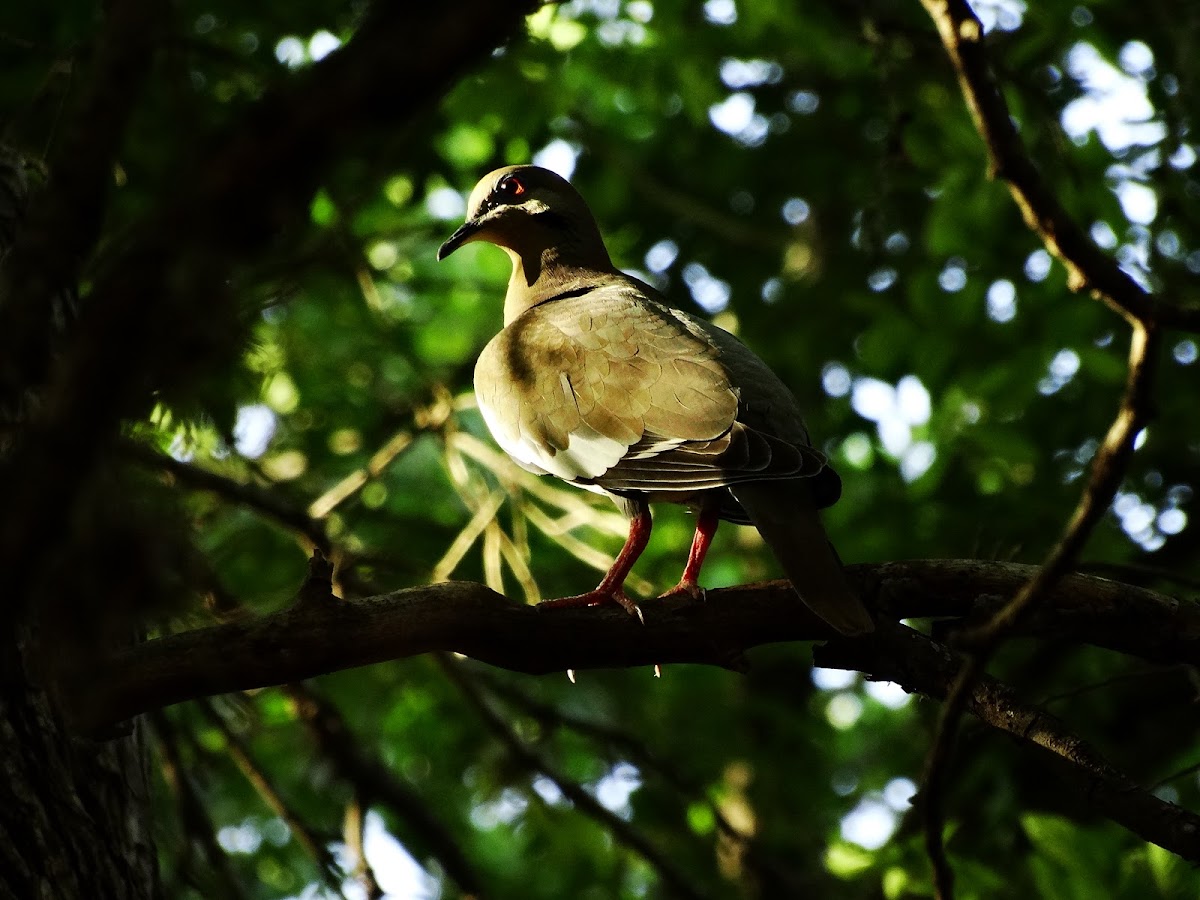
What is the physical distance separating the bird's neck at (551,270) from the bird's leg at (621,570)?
1201 mm

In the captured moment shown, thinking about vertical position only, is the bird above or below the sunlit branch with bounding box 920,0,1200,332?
below

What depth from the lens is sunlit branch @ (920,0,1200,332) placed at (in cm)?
189

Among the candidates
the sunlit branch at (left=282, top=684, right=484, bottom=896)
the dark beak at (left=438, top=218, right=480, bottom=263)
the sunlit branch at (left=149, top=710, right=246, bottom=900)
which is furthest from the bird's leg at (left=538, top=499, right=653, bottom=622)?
the dark beak at (left=438, top=218, right=480, bottom=263)

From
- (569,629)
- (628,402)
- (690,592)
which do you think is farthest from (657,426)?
(569,629)

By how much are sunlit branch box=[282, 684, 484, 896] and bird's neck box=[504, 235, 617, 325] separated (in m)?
1.69

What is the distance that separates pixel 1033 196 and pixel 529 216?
306 centimetres

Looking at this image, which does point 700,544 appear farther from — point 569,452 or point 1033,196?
point 1033,196

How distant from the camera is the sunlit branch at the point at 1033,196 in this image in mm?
1888

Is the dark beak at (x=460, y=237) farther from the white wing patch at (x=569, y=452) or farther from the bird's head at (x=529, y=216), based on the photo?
the white wing patch at (x=569, y=452)

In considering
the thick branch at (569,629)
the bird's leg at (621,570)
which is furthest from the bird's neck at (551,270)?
the thick branch at (569,629)

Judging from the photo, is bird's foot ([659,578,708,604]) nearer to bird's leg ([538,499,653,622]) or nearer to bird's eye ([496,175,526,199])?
bird's leg ([538,499,653,622])

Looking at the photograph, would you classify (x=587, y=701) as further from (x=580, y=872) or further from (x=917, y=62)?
(x=917, y=62)

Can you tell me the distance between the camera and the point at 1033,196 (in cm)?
206

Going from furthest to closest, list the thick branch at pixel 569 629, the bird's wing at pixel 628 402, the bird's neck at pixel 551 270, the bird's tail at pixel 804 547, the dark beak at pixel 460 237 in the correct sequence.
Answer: the bird's neck at pixel 551 270
the dark beak at pixel 460 237
the bird's wing at pixel 628 402
the bird's tail at pixel 804 547
the thick branch at pixel 569 629
